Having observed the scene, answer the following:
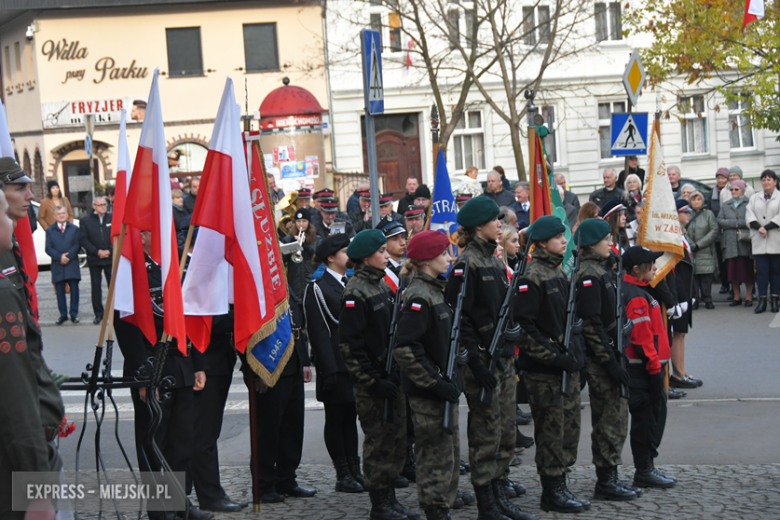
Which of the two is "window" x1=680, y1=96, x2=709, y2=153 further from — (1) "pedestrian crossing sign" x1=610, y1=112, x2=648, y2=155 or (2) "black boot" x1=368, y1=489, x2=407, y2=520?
(2) "black boot" x1=368, y1=489, x2=407, y2=520

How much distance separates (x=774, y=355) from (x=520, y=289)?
5.96 m

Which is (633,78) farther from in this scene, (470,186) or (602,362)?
(602,362)

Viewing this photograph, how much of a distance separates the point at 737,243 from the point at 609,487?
9.47 meters

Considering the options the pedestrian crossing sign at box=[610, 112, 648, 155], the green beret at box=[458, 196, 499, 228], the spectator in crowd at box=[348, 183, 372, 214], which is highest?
the pedestrian crossing sign at box=[610, 112, 648, 155]

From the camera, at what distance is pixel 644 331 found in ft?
21.6

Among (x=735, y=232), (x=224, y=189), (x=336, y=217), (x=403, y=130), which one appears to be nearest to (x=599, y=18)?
(x=403, y=130)

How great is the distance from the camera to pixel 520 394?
8.00 metres

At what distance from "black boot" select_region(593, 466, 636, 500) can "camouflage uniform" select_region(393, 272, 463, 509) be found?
1221mm

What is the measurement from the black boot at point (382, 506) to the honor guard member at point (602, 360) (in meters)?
1.46

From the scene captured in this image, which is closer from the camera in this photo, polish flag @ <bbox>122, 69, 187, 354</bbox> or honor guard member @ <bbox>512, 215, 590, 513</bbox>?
polish flag @ <bbox>122, 69, 187, 354</bbox>

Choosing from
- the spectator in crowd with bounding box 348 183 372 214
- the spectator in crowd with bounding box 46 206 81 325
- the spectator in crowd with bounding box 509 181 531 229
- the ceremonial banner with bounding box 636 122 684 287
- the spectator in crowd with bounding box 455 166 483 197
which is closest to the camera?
the ceremonial banner with bounding box 636 122 684 287

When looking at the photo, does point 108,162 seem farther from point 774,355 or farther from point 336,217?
point 774,355

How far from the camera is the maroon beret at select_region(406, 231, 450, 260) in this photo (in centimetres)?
571

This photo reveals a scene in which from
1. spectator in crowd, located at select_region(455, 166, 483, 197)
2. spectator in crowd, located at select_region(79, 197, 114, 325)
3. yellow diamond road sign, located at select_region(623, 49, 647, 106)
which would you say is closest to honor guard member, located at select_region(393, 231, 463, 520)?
yellow diamond road sign, located at select_region(623, 49, 647, 106)
